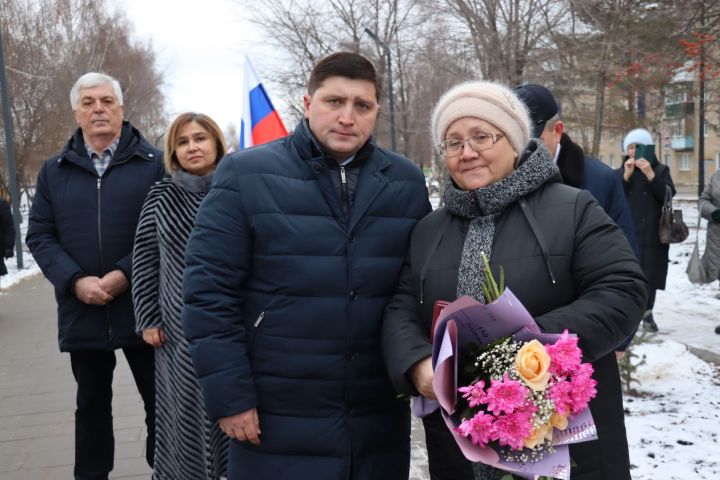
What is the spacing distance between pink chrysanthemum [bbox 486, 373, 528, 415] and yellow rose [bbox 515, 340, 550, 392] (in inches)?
1.1

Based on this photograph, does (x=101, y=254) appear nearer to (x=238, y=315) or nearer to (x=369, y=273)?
(x=238, y=315)

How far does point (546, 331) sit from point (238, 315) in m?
1.11

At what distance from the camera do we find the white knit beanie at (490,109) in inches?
90.9

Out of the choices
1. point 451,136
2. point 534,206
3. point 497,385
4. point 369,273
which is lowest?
point 497,385

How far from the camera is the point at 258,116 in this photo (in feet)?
23.6

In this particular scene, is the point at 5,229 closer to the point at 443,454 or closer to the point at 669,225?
the point at 669,225

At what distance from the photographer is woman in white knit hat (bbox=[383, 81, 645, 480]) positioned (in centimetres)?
206

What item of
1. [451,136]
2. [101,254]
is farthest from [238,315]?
[101,254]

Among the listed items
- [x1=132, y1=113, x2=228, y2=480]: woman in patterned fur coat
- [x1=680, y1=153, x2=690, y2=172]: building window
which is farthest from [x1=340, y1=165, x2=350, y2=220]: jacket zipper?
[x1=680, y1=153, x2=690, y2=172]: building window

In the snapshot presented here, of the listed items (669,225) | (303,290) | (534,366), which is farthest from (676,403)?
(534,366)

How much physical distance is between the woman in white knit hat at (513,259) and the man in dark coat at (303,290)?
0.19 m

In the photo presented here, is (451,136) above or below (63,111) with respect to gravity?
below

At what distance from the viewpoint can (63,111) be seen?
75.3 ft

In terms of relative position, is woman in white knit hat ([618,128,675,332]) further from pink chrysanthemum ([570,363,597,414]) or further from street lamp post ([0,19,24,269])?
street lamp post ([0,19,24,269])
